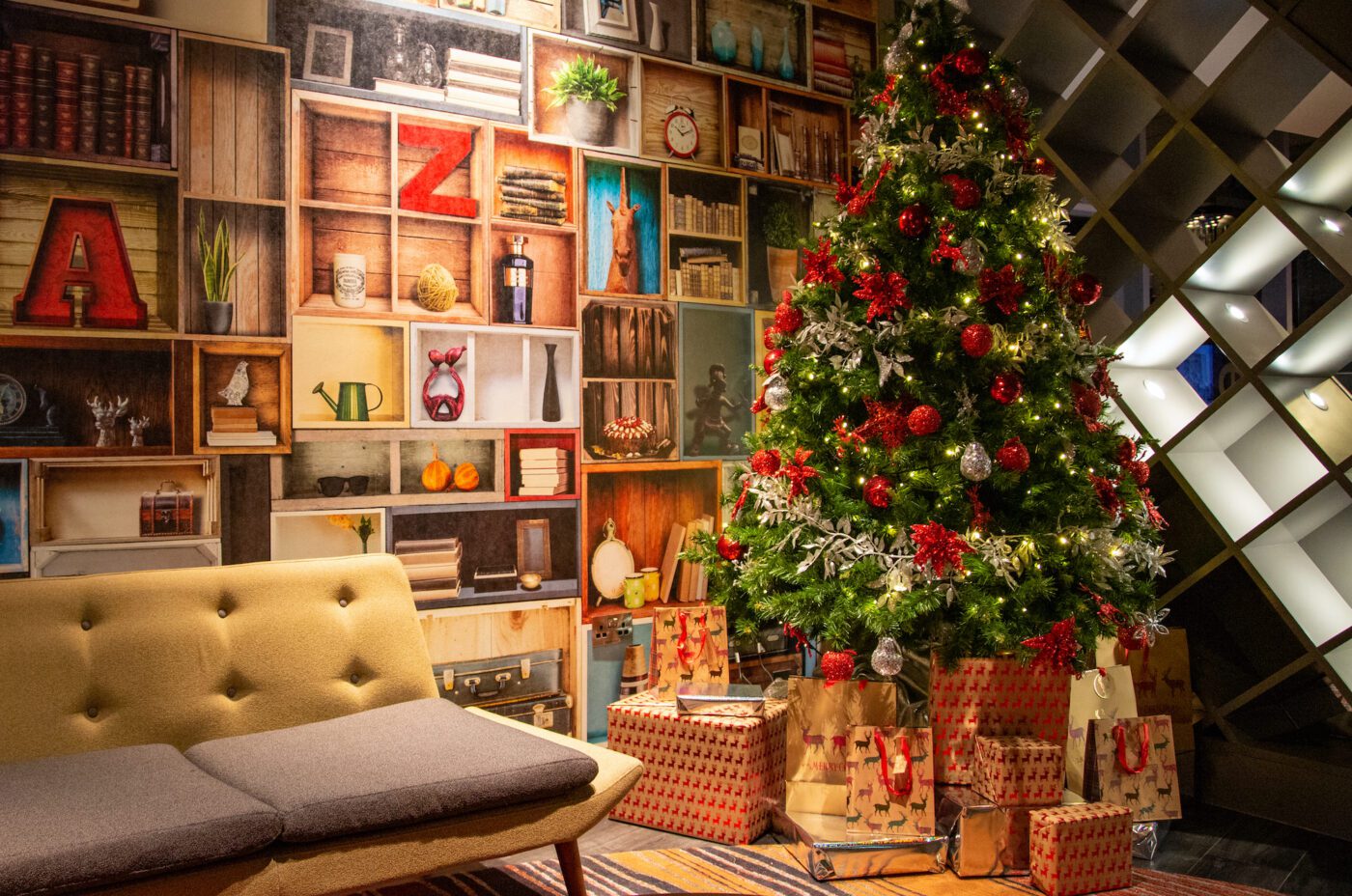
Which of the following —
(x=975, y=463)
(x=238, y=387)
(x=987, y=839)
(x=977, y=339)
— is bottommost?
(x=987, y=839)

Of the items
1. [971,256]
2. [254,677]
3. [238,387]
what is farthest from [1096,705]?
[238,387]

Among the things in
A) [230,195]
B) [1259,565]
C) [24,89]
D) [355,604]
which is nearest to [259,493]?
[355,604]

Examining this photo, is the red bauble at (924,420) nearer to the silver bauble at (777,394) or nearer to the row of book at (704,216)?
the silver bauble at (777,394)

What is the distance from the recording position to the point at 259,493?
295 cm

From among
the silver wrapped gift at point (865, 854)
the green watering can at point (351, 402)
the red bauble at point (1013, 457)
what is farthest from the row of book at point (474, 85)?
the silver wrapped gift at point (865, 854)

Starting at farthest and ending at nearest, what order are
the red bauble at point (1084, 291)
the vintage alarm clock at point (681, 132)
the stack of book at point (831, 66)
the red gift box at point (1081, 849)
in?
the stack of book at point (831, 66) → the vintage alarm clock at point (681, 132) → the red bauble at point (1084, 291) → the red gift box at point (1081, 849)

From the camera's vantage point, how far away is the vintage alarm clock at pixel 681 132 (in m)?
3.68

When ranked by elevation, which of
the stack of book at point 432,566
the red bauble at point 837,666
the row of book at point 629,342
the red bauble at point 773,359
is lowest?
the red bauble at point 837,666

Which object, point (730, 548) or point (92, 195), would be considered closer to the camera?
point (92, 195)

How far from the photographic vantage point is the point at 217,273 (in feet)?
9.43

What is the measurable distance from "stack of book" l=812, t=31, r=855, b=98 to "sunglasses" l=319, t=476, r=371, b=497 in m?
2.33

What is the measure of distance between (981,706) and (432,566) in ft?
5.60

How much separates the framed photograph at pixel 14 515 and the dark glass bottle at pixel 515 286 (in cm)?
141

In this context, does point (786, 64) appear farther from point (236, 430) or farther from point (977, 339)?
point (236, 430)
